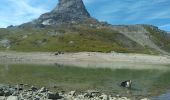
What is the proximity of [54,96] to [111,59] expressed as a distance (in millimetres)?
103748

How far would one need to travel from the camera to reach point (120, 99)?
122 ft

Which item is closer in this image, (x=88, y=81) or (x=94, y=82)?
(x=94, y=82)

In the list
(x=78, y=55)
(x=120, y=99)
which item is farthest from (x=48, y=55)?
(x=120, y=99)

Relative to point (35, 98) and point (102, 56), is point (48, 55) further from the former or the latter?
point (35, 98)

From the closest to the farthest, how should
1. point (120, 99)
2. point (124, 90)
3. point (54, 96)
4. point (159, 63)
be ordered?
point (54, 96)
point (120, 99)
point (124, 90)
point (159, 63)

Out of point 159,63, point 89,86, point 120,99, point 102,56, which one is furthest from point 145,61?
point 120,99

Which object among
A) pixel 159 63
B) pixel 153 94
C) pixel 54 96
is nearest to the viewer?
pixel 54 96

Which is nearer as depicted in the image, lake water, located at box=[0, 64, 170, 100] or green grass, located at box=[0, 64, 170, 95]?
lake water, located at box=[0, 64, 170, 100]

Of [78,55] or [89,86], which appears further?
[78,55]

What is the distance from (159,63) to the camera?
129m

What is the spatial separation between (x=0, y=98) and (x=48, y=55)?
4641 inches

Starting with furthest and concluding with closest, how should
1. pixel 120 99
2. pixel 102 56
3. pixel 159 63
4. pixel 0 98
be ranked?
1. pixel 102 56
2. pixel 159 63
3. pixel 120 99
4. pixel 0 98

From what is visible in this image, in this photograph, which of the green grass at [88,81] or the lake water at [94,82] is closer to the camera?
the lake water at [94,82]

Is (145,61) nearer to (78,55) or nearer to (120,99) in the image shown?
(78,55)
